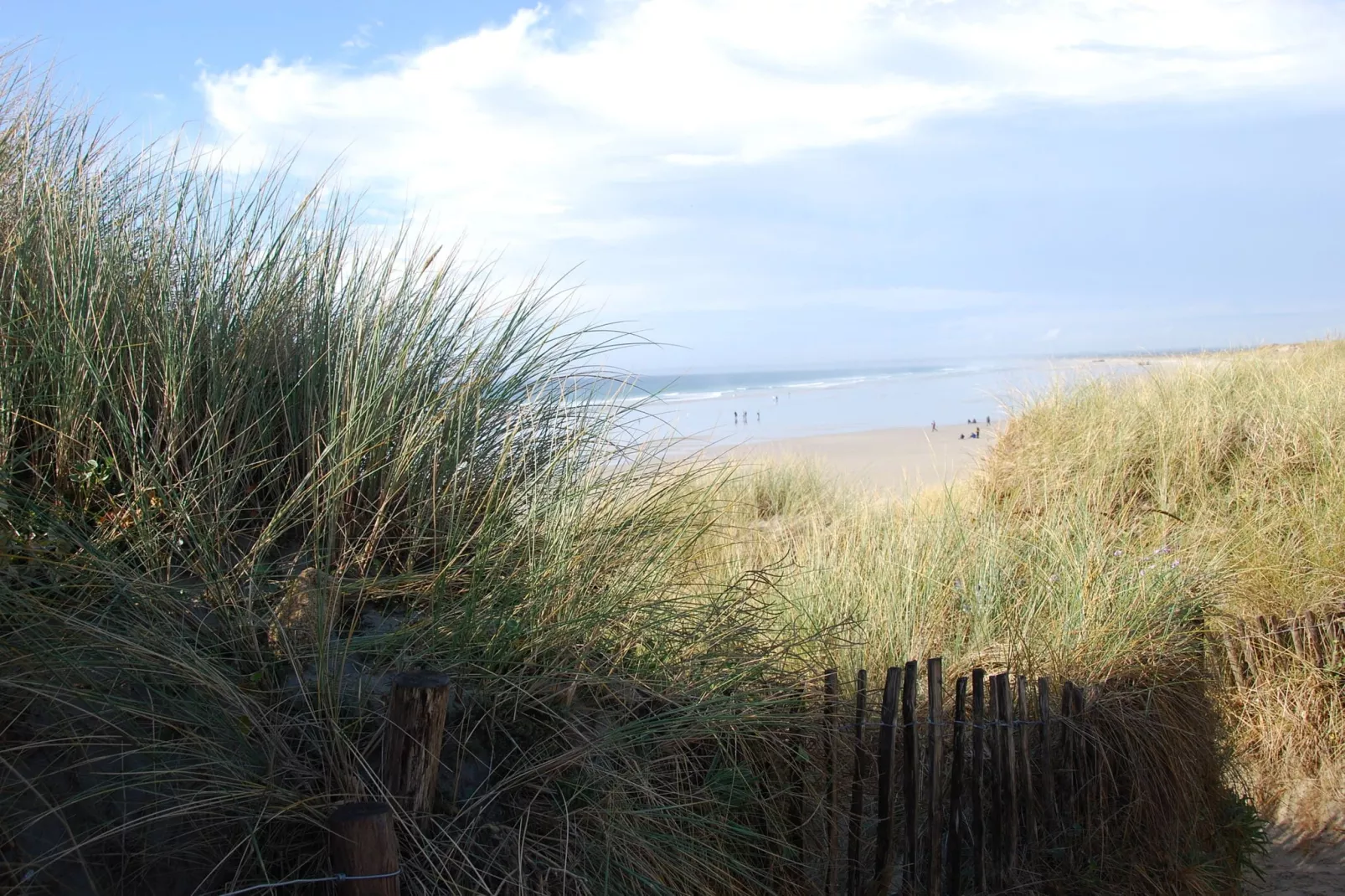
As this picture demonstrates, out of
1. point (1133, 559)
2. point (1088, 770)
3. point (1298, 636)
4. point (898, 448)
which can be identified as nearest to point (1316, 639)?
point (1298, 636)

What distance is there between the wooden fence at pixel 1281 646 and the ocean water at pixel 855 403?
297 cm

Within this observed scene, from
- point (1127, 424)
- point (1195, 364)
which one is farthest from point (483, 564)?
point (1195, 364)

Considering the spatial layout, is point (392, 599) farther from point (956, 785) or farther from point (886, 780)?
point (956, 785)

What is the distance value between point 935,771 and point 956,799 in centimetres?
20

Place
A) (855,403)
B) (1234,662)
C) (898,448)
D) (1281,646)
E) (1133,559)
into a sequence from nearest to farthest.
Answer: (1133,559) → (1234,662) → (1281,646) → (898,448) → (855,403)

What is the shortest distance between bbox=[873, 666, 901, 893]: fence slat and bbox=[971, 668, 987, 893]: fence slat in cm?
36

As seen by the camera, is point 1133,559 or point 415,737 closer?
point 415,737

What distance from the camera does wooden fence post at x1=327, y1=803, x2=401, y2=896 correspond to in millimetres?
1967

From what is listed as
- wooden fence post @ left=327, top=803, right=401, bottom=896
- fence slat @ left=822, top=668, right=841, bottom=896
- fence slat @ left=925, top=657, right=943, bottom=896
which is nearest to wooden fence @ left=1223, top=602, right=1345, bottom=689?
fence slat @ left=925, top=657, right=943, bottom=896

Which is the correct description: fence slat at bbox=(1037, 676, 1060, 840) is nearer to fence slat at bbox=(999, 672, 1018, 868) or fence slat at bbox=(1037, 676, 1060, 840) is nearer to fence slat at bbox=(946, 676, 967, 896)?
fence slat at bbox=(999, 672, 1018, 868)

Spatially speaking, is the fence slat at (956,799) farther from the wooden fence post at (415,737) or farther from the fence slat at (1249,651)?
the fence slat at (1249,651)

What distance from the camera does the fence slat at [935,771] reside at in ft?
10.4

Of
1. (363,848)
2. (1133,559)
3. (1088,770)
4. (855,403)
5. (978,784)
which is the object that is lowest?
(1088,770)

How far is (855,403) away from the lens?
33.8 meters
